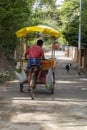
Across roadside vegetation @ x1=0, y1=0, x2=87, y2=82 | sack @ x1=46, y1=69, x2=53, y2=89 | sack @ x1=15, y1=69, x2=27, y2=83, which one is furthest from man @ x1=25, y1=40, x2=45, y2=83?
roadside vegetation @ x1=0, y1=0, x2=87, y2=82

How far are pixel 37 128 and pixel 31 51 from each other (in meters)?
6.25

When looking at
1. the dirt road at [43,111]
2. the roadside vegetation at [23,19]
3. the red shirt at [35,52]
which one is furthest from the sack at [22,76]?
the roadside vegetation at [23,19]

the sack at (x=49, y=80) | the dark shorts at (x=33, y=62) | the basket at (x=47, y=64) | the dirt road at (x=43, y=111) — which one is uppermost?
the dark shorts at (x=33, y=62)

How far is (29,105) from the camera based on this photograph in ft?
39.4

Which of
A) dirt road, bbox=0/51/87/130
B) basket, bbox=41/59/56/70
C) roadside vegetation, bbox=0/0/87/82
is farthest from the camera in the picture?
roadside vegetation, bbox=0/0/87/82

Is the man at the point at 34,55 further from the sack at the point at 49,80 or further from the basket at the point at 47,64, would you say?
the basket at the point at 47,64

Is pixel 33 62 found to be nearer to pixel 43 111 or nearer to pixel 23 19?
pixel 43 111

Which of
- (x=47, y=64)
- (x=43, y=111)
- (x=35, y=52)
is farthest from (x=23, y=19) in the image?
(x=43, y=111)

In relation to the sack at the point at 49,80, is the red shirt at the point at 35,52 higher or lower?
higher

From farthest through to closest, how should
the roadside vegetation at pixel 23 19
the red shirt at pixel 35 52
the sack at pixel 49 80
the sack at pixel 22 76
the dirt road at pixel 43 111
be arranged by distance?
the roadside vegetation at pixel 23 19 → the sack at pixel 22 76 → the sack at pixel 49 80 → the red shirt at pixel 35 52 → the dirt road at pixel 43 111

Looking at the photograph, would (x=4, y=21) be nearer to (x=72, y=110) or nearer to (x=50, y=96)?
(x=50, y=96)

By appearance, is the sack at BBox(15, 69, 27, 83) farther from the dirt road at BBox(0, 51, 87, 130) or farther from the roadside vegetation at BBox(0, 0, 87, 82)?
the roadside vegetation at BBox(0, 0, 87, 82)

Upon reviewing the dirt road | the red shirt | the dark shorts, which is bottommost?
the dirt road

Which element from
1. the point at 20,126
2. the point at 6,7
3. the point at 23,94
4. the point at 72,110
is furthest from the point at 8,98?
the point at 6,7
